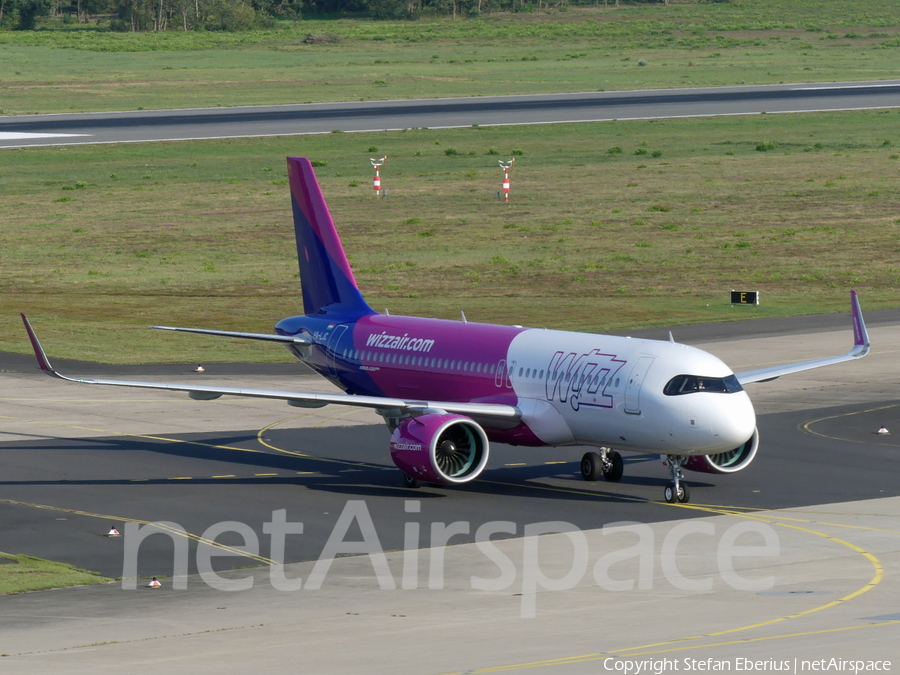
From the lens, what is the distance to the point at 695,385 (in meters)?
37.0

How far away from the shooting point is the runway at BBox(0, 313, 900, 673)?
23.9 metres

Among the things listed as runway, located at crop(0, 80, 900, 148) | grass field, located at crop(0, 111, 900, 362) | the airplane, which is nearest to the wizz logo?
the airplane

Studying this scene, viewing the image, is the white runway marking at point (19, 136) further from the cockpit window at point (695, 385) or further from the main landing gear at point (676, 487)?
the cockpit window at point (695, 385)

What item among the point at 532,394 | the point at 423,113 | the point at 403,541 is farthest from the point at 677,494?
the point at 423,113

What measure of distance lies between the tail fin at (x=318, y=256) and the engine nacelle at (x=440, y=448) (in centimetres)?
971

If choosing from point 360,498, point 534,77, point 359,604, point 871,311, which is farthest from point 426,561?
point 534,77

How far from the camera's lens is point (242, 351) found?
6581 centimetres

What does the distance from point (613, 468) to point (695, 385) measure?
16.3ft

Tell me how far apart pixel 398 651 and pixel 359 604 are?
403 cm

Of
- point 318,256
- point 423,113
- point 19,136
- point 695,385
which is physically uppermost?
point 318,256

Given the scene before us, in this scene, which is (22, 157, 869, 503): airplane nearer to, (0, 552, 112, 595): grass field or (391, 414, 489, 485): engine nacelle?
(391, 414, 489, 485): engine nacelle

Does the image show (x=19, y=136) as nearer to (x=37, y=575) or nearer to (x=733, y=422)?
(x=733, y=422)

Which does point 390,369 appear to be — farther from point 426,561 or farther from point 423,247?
point 423,247

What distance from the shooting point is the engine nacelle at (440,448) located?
3797cm
